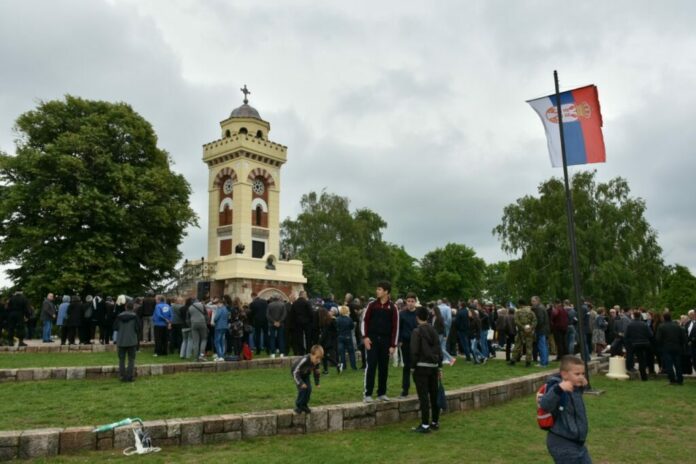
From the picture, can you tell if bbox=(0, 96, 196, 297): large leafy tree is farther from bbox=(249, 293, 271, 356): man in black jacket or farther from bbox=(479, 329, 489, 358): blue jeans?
bbox=(479, 329, 489, 358): blue jeans

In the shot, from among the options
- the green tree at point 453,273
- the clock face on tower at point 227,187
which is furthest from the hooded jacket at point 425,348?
the green tree at point 453,273

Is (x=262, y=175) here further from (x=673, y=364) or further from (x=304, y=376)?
(x=304, y=376)

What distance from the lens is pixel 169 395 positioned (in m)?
9.69

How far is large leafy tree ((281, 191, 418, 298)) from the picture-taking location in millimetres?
51281

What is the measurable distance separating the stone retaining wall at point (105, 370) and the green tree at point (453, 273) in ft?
198

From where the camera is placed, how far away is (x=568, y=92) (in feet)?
40.1

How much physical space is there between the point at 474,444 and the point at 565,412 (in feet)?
10.4

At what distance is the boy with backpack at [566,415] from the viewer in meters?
4.21

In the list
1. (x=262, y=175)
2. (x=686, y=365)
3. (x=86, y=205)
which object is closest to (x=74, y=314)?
(x=86, y=205)

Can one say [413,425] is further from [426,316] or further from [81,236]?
[81,236]

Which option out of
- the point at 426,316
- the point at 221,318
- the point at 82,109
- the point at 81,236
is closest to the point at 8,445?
the point at 426,316

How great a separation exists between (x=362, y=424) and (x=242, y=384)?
3838mm

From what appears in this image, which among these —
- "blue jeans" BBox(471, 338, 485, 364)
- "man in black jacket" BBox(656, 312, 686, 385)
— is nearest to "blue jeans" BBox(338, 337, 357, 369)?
"blue jeans" BBox(471, 338, 485, 364)

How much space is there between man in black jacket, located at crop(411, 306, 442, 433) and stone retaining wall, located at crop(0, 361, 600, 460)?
726 millimetres
